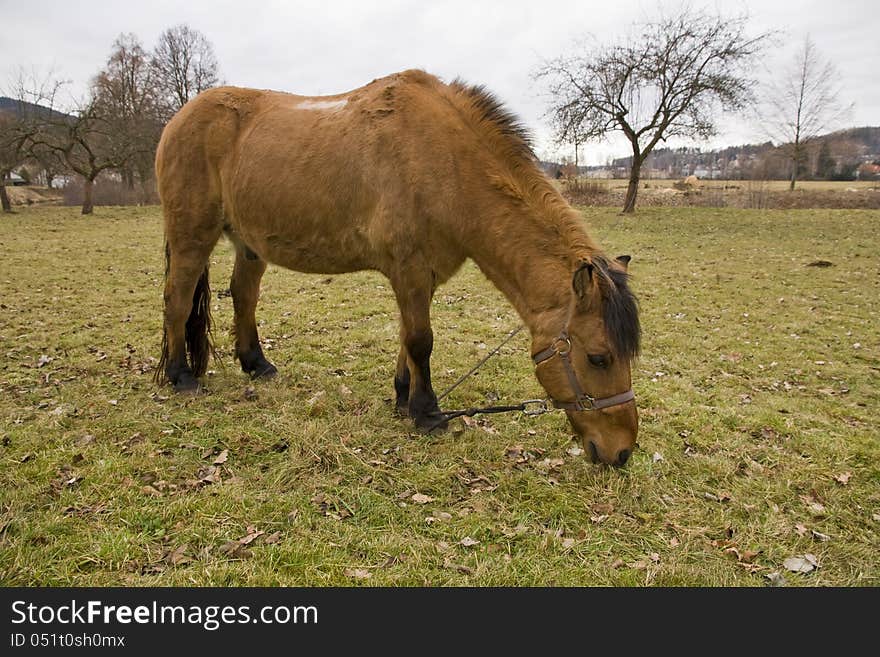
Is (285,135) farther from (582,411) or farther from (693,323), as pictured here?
(693,323)

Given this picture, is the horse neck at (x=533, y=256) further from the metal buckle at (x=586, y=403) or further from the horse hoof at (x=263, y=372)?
the horse hoof at (x=263, y=372)

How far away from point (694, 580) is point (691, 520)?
1.89 feet

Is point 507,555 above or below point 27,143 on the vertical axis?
below

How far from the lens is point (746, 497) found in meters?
3.32

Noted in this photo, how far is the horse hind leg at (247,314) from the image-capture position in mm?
5013

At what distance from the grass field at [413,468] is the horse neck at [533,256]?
1.18m

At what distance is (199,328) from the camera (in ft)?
15.9

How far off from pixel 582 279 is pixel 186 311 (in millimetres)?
3649

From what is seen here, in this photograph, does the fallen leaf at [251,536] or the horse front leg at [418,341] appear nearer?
the fallen leaf at [251,536]

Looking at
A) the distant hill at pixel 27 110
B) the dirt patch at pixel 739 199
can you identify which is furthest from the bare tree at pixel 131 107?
the dirt patch at pixel 739 199

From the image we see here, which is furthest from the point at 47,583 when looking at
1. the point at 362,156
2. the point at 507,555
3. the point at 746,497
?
the point at 746,497

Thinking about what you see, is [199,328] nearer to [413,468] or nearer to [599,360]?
[413,468]

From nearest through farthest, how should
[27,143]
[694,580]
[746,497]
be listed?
[694,580], [746,497], [27,143]

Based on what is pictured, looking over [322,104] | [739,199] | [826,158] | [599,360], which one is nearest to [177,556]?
[599,360]
